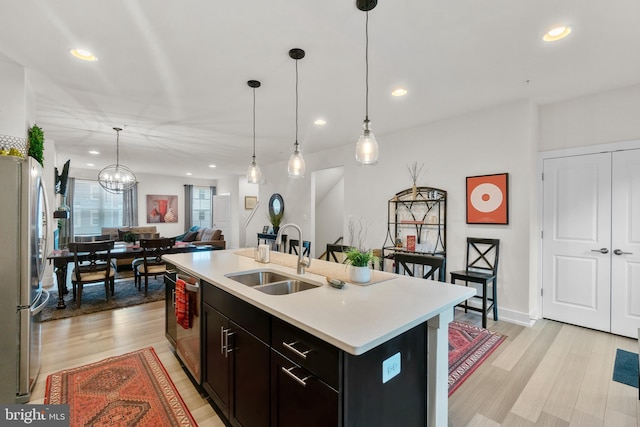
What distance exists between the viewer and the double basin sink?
2.10m

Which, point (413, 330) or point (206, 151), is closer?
point (413, 330)

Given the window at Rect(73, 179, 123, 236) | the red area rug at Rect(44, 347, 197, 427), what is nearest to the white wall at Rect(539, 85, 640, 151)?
the red area rug at Rect(44, 347, 197, 427)

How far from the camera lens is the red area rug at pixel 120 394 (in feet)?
6.44

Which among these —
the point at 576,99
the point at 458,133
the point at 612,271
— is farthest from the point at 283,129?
the point at 612,271

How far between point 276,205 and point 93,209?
5.94m

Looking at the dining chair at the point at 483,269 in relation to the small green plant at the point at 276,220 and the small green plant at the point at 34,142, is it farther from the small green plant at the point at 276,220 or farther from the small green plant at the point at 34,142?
the small green plant at the point at 34,142

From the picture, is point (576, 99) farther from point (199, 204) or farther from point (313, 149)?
point (199, 204)

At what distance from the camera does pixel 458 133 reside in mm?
4012

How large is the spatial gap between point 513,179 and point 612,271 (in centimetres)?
139

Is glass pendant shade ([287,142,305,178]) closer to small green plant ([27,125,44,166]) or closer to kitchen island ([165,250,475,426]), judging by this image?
kitchen island ([165,250,475,426])

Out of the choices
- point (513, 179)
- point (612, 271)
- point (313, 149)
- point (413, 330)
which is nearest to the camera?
point (413, 330)

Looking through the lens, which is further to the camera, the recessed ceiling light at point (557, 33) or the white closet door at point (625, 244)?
the white closet door at point (625, 244)

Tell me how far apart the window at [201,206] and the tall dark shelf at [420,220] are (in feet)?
26.8

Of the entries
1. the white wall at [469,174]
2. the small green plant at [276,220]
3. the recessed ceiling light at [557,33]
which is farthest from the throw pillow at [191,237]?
the recessed ceiling light at [557,33]
